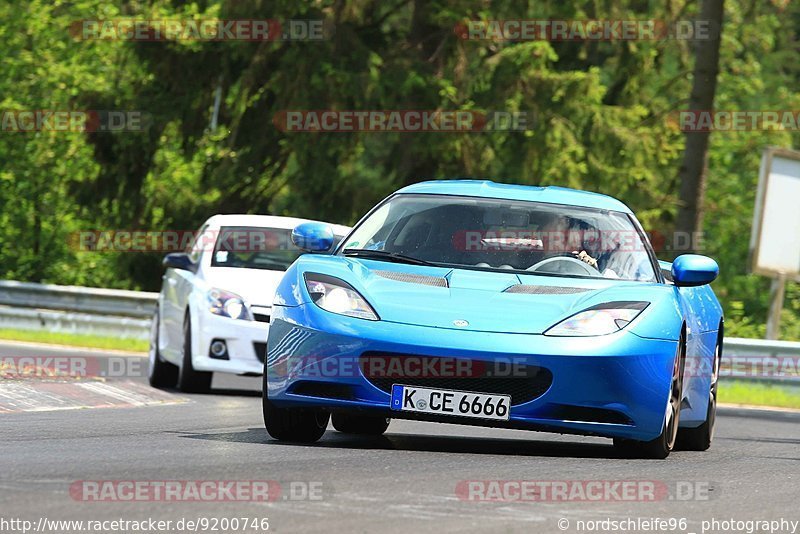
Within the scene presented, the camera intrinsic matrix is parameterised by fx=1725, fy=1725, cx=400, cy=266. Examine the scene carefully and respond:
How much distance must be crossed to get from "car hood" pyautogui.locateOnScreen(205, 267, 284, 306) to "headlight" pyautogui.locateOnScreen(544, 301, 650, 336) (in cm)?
640

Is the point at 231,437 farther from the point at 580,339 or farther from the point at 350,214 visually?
the point at 350,214

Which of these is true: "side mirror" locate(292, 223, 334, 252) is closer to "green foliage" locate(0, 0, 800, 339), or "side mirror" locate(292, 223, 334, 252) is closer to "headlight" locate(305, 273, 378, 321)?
"headlight" locate(305, 273, 378, 321)

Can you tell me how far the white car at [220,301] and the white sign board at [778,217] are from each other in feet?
30.2

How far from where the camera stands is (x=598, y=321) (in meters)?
8.68

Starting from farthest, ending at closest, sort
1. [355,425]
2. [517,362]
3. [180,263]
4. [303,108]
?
[303,108] → [180,263] → [355,425] → [517,362]

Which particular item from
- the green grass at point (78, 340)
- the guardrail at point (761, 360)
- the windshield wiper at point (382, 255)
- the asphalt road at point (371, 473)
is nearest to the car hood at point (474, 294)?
the windshield wiper at point (382, 255)

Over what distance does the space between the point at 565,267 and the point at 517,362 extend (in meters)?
1.31

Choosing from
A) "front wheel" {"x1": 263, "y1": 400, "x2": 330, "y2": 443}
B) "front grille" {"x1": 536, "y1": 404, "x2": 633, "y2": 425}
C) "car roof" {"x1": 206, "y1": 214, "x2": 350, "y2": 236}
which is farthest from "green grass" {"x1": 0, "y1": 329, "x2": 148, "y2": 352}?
"front grille" {"x1": 536, "y1": 404, "x2": 633, "y2": 425}

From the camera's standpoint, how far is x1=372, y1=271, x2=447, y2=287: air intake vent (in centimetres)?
896

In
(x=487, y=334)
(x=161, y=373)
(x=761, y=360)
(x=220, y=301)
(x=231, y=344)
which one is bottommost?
(x=761, y=360)

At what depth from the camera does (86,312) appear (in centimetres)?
2814

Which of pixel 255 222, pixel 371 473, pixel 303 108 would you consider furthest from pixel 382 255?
pixel 303 108

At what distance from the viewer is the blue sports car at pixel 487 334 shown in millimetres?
8484

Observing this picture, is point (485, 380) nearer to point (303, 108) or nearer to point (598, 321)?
point (598, 321)
